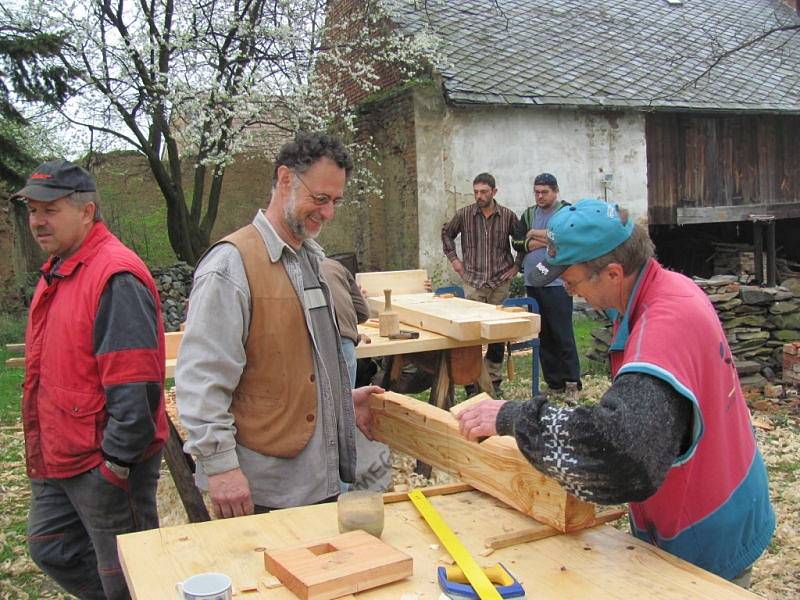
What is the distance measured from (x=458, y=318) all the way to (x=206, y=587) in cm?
369

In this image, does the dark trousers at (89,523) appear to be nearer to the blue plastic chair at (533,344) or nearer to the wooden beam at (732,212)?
the blue plastic chair at (533,344)

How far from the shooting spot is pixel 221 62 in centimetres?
1167

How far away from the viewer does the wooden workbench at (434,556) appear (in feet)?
5.45

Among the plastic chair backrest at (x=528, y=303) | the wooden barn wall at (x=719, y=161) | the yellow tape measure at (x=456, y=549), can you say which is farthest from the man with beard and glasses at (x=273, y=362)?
the wooden barn wall at (x=719, y=161)

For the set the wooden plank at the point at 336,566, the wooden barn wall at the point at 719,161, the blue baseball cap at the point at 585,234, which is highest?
the wooden barn wall at the point at 719,161

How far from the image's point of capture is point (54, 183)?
278cm

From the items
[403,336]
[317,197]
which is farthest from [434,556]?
[403,336]

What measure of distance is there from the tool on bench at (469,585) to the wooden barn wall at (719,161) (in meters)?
13.8

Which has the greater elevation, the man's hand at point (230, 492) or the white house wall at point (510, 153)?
the white house wall at point (510, 153)

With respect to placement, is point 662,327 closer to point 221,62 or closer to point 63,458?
point 63,458

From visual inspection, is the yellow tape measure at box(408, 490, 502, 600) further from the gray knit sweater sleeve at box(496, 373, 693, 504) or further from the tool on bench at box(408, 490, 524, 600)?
the gray knit sweater sleeve at box(496, 373, 693, 504)

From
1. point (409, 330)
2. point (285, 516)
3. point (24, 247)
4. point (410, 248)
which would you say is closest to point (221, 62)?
point (410, 248)

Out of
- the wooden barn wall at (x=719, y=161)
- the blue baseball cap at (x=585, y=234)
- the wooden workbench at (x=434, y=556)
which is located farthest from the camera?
the wooden barn wall at (x=719, y=161)

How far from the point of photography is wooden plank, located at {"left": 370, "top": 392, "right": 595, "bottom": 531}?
6.48ft
